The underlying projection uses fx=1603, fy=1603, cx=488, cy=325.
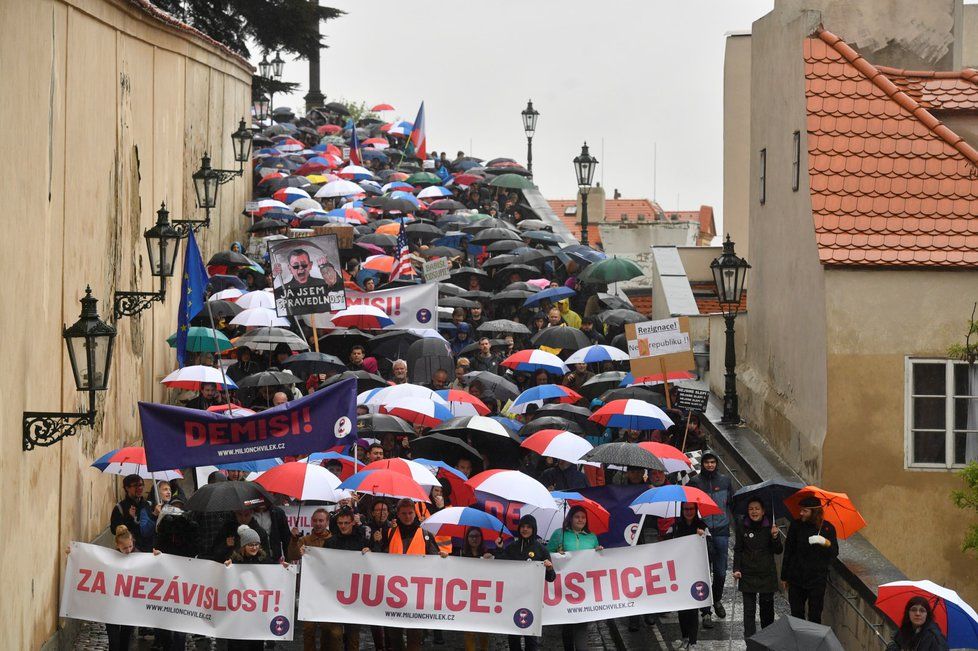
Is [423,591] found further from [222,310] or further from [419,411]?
[222,310]

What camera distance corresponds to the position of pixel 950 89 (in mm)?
21203

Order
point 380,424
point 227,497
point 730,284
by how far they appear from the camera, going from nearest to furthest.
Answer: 1. point 227,497
2. point 380,424
3. point 730,284

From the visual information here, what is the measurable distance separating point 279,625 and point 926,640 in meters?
5.41

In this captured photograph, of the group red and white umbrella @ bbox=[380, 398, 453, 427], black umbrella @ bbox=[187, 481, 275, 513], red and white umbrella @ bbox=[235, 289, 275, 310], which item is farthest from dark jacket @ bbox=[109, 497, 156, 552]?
red and white umbrella @ bbox=[235, 289, 275, 310]

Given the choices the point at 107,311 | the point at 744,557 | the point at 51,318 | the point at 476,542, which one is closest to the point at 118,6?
the point at 107,311

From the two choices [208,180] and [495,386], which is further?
[208,180]

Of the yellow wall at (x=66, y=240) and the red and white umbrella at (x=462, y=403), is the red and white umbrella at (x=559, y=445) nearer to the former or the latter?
the red and white umbrella at (x=462, y=403)

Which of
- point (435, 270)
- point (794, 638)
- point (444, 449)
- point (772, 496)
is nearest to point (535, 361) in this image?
point (435, 270)

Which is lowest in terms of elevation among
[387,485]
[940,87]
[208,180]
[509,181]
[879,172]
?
[387,485]

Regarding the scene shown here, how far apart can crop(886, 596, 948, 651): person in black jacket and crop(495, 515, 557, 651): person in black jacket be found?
3.41 meters

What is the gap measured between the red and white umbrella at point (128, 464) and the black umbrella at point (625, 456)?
4.13 m

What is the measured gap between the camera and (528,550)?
14.1 metres

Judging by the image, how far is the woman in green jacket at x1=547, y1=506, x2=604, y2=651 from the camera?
568 inches

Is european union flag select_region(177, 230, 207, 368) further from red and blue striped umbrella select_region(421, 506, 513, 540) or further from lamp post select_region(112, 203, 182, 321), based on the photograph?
red and blue striped umbrella select_region(421, 506, 513, 540)
